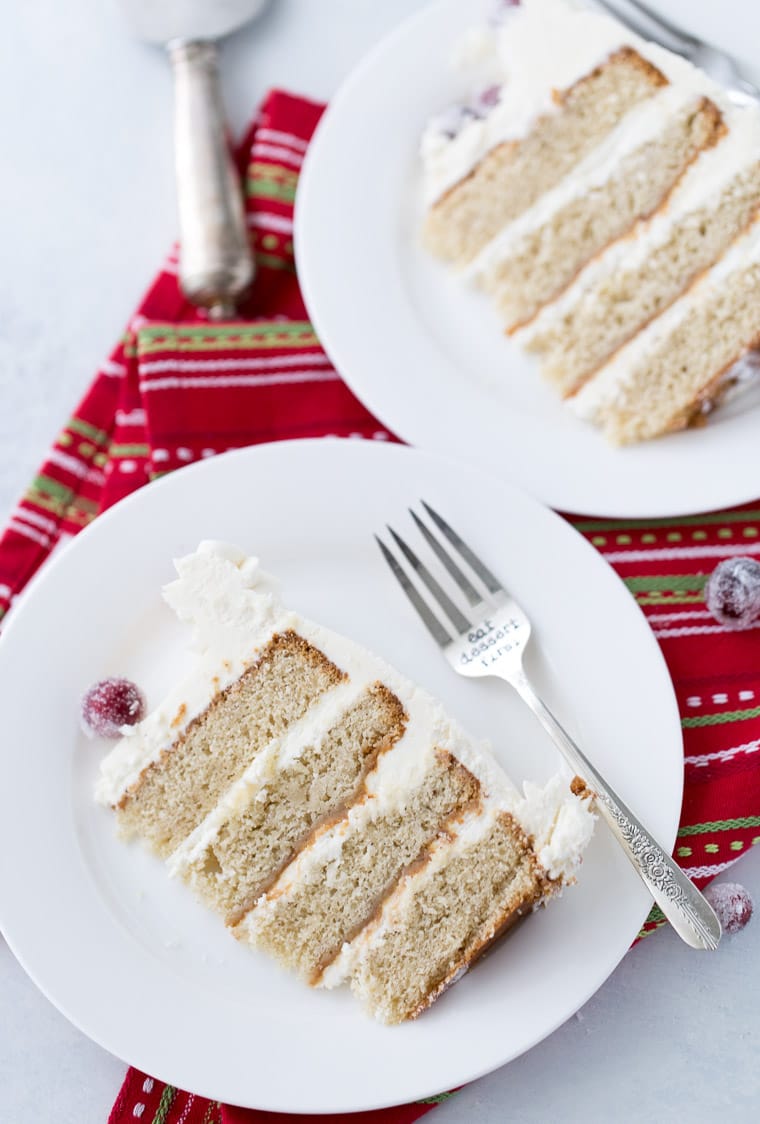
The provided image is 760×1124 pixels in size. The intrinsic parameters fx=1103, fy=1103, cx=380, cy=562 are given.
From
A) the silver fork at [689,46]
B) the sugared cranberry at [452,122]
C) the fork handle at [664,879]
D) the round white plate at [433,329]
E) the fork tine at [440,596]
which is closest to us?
the fork handle at [664,879]

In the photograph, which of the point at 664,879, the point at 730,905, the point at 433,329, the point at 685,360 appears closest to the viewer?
the point at 664,879

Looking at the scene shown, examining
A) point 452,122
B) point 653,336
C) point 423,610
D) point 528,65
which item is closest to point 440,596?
point 423,610

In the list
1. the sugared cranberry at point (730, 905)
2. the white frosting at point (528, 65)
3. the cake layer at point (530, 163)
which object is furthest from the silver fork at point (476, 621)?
the white frosting at point (528, 65)

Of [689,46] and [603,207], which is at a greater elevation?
[689,46]

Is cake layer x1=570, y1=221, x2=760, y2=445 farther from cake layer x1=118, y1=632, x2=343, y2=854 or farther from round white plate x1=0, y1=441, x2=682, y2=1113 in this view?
cake layer x1=118, y1=632, x2=343, y2=854

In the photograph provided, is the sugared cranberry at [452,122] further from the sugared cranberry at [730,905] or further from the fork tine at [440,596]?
the sugared cranberry at [730,905]

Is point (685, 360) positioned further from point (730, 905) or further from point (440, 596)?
point (730, 905)
